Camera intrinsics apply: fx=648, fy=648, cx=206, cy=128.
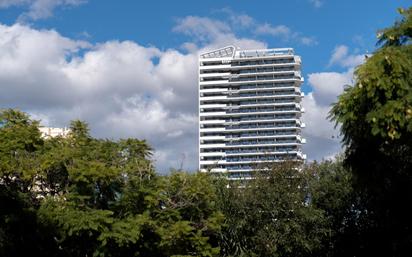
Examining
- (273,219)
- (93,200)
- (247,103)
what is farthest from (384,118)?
(247,103)

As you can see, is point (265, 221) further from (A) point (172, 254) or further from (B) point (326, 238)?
(A) point (172, 254)

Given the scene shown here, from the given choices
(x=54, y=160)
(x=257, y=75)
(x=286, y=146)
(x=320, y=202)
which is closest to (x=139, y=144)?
(x=54, y=160)

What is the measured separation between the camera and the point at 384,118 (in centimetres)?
1302

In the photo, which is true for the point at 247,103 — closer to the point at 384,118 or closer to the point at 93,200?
the point at 93,200

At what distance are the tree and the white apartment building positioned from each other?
8906 cm

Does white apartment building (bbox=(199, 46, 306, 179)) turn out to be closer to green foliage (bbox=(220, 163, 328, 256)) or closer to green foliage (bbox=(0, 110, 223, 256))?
green foliage (bbox=(220, 163, 328, 256))

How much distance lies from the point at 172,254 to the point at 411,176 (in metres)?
10.4

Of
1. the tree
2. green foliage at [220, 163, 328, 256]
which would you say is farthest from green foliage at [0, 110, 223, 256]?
the tree

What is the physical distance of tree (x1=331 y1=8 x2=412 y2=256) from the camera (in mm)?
12992

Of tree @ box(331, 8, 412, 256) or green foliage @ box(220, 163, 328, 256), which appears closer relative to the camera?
tree @ box(331, 8, 412, 256)

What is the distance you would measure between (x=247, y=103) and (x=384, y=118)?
343ft

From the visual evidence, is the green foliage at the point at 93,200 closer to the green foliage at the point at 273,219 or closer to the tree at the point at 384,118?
the green foliage at the point at 273,219

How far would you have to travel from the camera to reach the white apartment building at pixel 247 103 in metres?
110

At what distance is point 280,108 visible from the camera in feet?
372
